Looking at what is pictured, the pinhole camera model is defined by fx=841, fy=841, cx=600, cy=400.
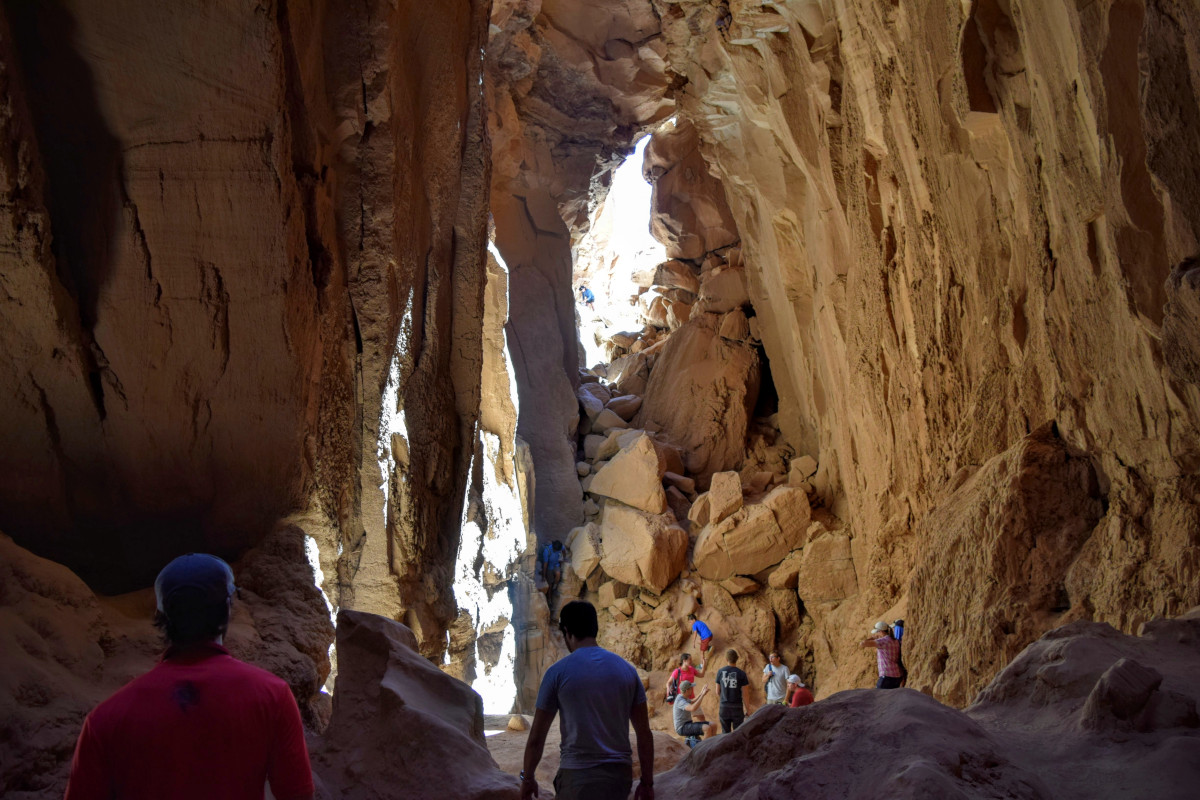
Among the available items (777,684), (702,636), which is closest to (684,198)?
(702,636)

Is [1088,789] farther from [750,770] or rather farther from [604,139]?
[604,139]

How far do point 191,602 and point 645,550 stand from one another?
11.8m

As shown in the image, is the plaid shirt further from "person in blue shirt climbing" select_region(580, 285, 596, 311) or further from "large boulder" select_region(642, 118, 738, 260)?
"person in blue shirt climbing" select_region(580, 285, 596, 311)

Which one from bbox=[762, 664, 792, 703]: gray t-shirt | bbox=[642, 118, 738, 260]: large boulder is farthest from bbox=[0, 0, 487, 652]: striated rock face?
bbox=[642, 118, 738, 260]: large boulder

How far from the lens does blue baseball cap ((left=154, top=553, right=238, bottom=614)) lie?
157cm

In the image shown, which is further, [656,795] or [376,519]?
[376,519]

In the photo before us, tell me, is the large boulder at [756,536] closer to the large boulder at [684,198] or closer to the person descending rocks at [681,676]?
the person descending rocks at [681,676]

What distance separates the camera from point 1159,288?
12.9 ft

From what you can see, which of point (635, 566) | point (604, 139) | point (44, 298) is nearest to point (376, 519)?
point (44, 298)

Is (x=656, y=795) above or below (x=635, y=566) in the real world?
above

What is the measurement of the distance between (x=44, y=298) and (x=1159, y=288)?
4.77 meters

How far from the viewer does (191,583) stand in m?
1.58

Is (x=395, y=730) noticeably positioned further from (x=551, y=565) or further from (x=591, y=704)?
(x=551, y=565)

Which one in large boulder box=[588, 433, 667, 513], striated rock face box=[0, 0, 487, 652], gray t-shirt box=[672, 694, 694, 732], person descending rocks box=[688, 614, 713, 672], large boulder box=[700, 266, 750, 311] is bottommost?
person descending rocks box=[688, 614, 713, 672]
